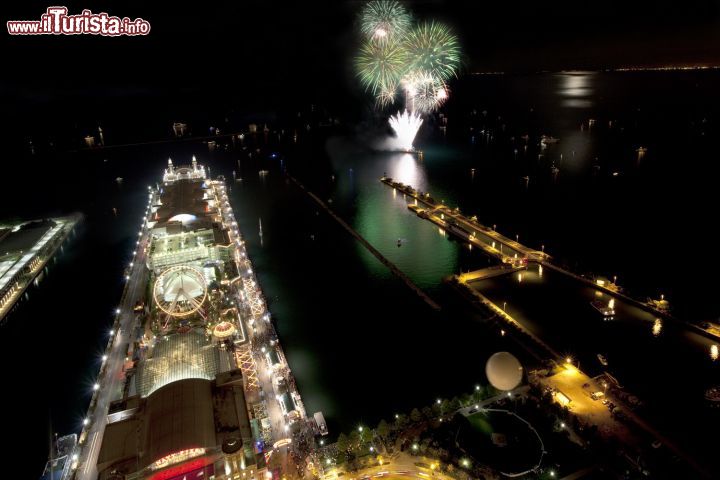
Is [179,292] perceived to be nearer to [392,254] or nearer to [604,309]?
[392,254]

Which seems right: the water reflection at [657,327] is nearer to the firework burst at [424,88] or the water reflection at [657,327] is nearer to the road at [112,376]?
the road at [112,376]

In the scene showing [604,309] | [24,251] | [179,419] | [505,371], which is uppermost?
[179,419]

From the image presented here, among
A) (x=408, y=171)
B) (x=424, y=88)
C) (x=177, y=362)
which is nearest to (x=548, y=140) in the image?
(x=408, y=171)

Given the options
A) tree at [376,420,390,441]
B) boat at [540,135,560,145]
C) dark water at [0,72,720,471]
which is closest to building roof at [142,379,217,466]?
→ dark water at [0,72,720,471]

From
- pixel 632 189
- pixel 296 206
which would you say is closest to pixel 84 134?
pixel 296 206

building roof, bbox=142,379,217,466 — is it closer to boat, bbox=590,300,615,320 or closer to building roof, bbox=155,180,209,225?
building roof, bbox=155,180,209,225

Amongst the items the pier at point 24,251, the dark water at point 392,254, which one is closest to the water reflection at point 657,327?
the dark water at point 392,254
